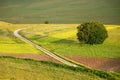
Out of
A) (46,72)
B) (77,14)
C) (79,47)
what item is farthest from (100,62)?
(77,14)

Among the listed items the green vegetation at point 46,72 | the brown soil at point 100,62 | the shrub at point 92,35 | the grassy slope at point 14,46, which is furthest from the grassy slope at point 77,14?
the green vegetation at point 46,72

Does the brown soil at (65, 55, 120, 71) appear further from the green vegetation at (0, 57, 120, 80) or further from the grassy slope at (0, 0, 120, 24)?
the grassy slope at (0, 0, 120, 24)

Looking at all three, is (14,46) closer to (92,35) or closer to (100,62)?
(92,35)

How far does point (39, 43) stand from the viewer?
70.0 m

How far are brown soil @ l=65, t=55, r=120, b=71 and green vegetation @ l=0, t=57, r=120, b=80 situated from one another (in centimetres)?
959

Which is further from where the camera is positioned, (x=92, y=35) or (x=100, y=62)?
(x=92, y=35)

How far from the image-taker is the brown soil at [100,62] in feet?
159

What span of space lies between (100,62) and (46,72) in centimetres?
1562

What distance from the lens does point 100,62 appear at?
168 feet

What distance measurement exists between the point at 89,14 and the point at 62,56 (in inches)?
4568

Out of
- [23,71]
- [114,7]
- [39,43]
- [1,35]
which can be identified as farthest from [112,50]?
[114,7]

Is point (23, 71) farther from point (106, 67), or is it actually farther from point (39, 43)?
point (39, 43)

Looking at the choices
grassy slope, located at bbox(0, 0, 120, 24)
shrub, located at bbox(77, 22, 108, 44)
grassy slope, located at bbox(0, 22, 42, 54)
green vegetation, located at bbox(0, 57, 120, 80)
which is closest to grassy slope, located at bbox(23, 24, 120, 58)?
shrub, located at bbox(77, 22, 108, 44)

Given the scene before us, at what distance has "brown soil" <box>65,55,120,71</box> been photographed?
159ft
